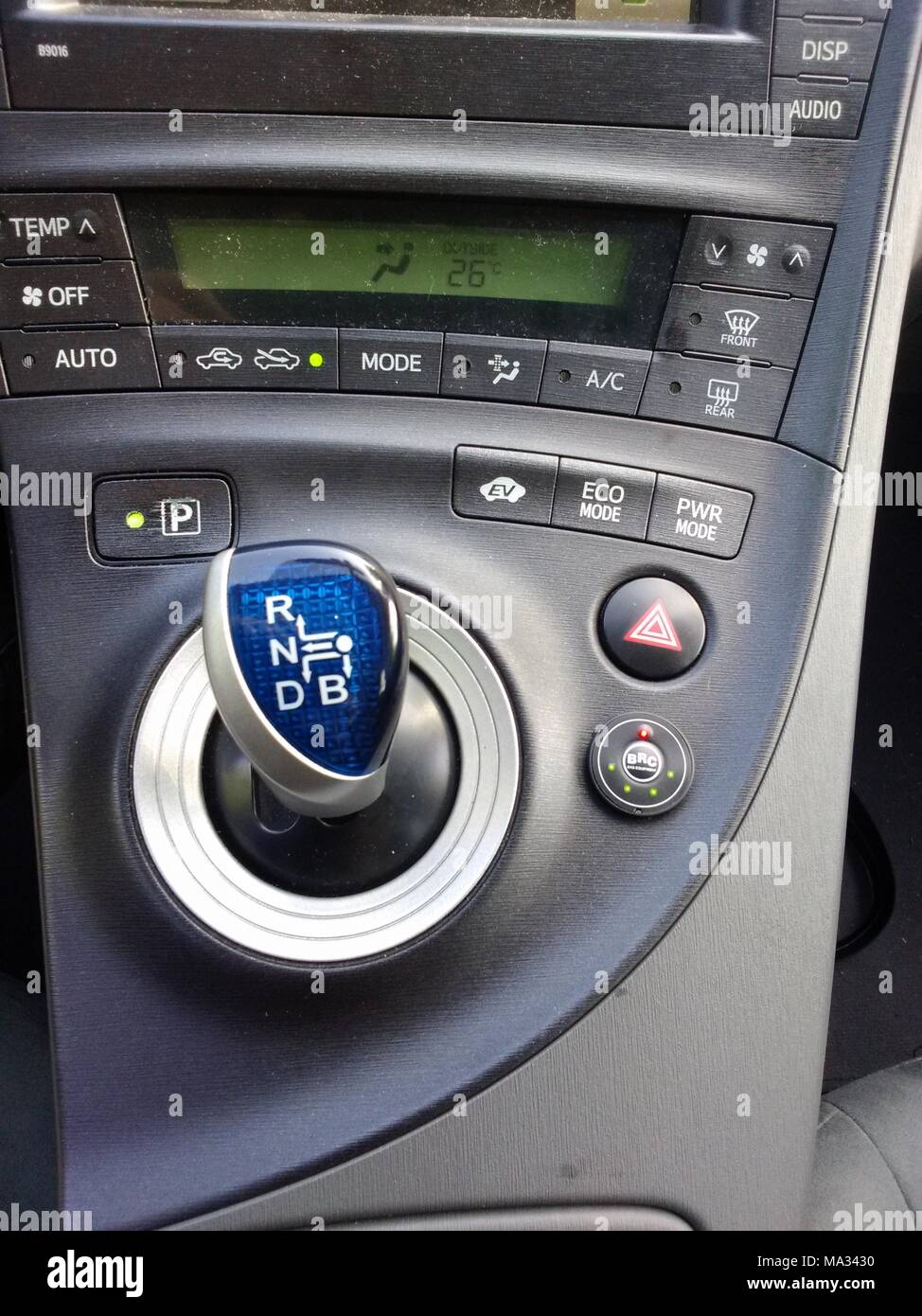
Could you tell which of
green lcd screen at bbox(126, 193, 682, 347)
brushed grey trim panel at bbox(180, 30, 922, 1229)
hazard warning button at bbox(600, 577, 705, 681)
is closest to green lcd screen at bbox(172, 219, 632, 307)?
green lcd screen at bbox(126, 193, 682, 347)

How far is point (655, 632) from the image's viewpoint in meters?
0.77

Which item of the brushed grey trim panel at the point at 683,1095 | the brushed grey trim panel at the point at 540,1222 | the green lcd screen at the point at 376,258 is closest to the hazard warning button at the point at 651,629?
the brushed grey trim panel at the point at 683,1095

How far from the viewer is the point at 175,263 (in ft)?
2.58

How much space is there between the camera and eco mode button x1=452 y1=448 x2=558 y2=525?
786 mm

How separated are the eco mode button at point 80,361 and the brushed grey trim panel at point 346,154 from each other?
0.34ft

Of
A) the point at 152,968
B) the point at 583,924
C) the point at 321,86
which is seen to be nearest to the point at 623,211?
the point at 321,86

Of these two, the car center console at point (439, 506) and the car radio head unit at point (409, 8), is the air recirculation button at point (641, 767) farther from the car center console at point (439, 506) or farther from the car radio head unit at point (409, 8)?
the car radio head unit at point (409, 8)

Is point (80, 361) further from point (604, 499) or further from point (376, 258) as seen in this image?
point (604, 499)

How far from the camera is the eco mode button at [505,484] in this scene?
2.58 feet

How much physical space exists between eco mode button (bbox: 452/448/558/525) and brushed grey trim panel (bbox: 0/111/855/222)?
19cm

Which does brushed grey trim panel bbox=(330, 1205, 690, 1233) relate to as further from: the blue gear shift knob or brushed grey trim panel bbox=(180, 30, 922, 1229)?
the blue gear shift knob

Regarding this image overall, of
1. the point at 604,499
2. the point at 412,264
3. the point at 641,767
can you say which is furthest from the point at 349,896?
the point at 412,264

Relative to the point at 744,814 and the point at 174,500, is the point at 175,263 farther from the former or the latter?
the point at 744,814

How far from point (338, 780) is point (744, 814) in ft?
1.01
